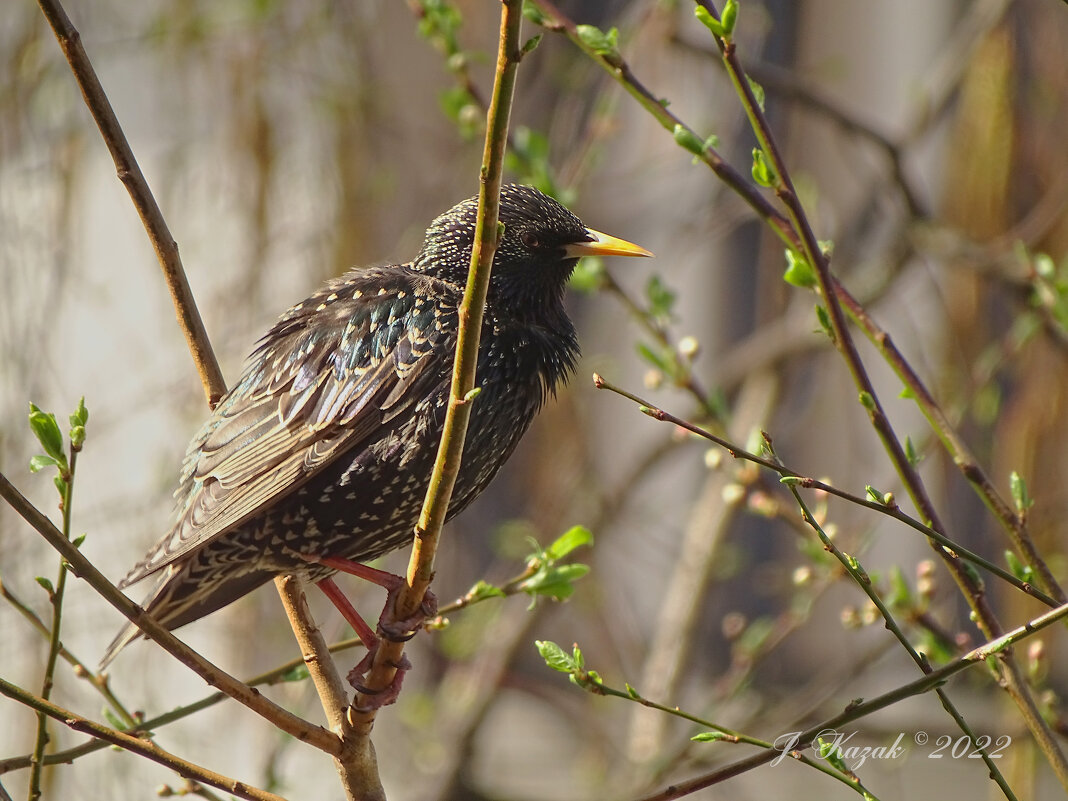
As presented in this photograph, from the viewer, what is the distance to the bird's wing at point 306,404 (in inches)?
100

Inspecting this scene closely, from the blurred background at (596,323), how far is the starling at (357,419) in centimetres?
99

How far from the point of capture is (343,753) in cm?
206

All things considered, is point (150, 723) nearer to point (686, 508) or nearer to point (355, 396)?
point (355, 396)

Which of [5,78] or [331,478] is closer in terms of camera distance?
[331,478]

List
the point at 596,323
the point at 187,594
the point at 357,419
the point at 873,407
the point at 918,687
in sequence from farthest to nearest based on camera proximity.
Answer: the point at 596,323, the point at 187,594, the point at 357,419, the point at 873,407, the point at 918,687

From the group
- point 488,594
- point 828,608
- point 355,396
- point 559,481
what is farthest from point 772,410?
point 488,594

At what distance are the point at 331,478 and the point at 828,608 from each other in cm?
396

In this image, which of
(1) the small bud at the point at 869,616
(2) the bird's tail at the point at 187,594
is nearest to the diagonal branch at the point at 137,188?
(2) the bird's tail at the point at 187,594

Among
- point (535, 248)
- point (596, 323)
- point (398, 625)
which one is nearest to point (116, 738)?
point (398, 625)

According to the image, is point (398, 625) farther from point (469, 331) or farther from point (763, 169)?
point (763, 169)

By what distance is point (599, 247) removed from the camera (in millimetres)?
2758

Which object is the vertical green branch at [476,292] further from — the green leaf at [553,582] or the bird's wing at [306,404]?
the bird's wing at [306,404]

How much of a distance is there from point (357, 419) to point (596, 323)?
362 centimetres

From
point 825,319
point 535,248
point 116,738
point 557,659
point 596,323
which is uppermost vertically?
point 596,323
